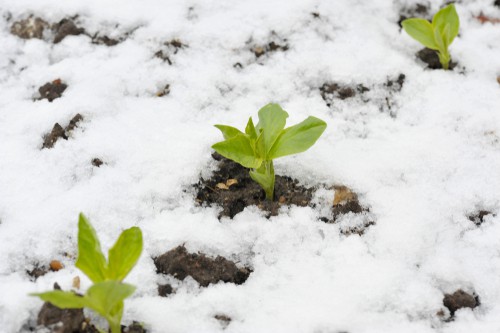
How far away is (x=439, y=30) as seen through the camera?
7.70 ft

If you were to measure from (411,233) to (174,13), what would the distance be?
1.68 meters

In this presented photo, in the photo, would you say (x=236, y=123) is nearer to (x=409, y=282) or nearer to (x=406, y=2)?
(x=409, y=282)

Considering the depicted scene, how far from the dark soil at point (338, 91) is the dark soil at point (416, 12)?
0.66 m

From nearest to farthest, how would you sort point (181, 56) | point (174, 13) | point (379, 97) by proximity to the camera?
point (379, 97)
point (181, 56)
point (174, 13)

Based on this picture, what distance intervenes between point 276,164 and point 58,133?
0.93 meters

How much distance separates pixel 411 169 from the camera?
2006 millimetres

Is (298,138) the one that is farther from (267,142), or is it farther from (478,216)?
(478,216)

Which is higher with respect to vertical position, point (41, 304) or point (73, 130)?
point (73, 130)

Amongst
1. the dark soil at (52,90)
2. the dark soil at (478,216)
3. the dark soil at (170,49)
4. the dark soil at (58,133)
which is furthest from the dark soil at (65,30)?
the dark soil at (478,216)

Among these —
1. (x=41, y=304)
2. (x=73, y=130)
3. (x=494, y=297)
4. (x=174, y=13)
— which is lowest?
(x=494, y=297)

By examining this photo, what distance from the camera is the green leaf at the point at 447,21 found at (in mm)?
2330

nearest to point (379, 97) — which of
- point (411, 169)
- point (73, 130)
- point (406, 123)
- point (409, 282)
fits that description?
point (406, 123)

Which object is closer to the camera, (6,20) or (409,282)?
(409,282)

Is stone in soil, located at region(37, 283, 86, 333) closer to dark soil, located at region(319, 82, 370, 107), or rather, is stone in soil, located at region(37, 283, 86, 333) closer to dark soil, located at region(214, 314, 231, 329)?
dark soil, located at region(214, 314, 231, 329)
